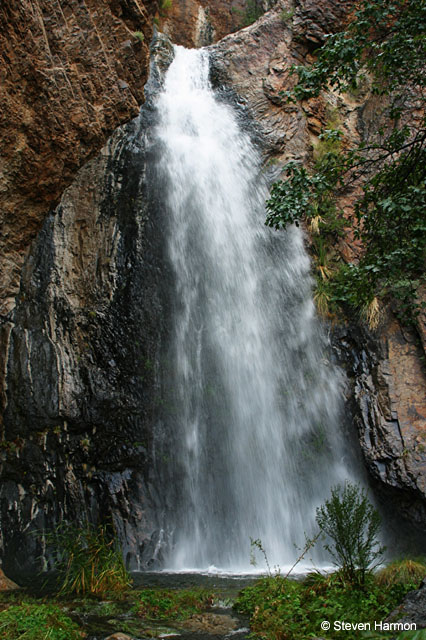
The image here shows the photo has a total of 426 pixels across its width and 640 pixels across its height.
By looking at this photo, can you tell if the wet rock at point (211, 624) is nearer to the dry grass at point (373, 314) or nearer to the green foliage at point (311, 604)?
the green foliage at point (311, 604)

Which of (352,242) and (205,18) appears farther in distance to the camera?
(205,18)

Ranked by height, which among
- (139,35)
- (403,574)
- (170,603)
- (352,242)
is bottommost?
(170,603)

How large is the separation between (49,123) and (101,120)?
0.80 meters

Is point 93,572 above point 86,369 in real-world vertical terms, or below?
below

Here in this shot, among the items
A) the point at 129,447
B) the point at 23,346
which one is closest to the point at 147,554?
the point at 129,447

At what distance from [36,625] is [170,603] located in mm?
1612

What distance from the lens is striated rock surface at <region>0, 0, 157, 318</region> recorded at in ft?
18.4

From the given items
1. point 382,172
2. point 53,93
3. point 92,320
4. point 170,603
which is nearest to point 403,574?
point 170,603

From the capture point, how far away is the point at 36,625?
13.5 feet

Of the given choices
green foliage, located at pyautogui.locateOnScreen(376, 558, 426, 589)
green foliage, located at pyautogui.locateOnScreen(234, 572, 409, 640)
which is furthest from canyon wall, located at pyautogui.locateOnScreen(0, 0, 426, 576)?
green foliage, located at pyautogui.locateOnScreen(234, 572, 409, 640)

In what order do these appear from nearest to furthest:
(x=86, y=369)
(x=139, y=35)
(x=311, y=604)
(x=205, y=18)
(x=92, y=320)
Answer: (x=311, y=604), (x=139, y=35), (x=86, y=369), (x=92, y=320), (x=205, y=18)

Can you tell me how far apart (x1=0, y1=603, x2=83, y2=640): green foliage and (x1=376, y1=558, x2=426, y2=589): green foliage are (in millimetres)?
2947

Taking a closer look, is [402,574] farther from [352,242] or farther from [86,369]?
[352,242]

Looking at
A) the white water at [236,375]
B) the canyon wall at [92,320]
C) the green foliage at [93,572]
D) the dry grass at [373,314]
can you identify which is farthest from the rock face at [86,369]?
the dry grass at [373,314]
